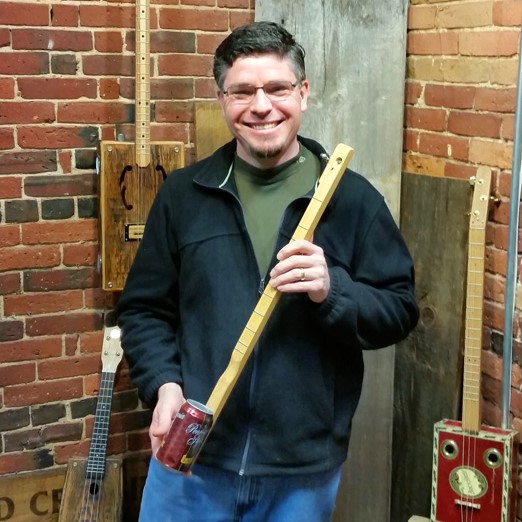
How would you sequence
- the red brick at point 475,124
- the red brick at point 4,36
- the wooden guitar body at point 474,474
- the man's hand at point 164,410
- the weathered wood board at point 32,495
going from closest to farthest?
the man's hand at point 164,410 < the wooden guitar body at point 474,474 < the red brick at point 475,124 < the red brick at point 4,36 < the weathered wood board at point 32,495

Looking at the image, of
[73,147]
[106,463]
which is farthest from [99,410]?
[73,147]

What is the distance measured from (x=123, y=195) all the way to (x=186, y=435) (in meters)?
1.09

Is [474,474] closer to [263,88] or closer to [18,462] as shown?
[263,88]

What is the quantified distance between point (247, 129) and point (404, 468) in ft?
4.84

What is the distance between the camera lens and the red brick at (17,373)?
2451mm

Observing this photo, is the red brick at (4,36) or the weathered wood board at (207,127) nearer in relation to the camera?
the red brick at (4,36)

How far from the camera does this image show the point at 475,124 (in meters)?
2.25

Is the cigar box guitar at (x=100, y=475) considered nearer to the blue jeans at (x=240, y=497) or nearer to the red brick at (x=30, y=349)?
the red brick at (x=30, y=349)

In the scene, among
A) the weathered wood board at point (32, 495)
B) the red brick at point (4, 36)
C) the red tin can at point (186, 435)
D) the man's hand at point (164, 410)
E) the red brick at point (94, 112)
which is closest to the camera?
the red tin can at point (186, 435)

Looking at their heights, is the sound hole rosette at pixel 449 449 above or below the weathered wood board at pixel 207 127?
below

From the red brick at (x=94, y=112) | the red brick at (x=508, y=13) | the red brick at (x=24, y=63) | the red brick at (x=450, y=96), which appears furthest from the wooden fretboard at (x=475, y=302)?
the red brick at (x=24, y=63)

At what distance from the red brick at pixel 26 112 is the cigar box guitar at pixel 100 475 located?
0.69 meters

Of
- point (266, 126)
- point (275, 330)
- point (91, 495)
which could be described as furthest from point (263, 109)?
point (91, 495)

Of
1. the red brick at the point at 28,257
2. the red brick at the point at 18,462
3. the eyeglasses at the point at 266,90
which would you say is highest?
the eyeglasses at the point at 266,90
